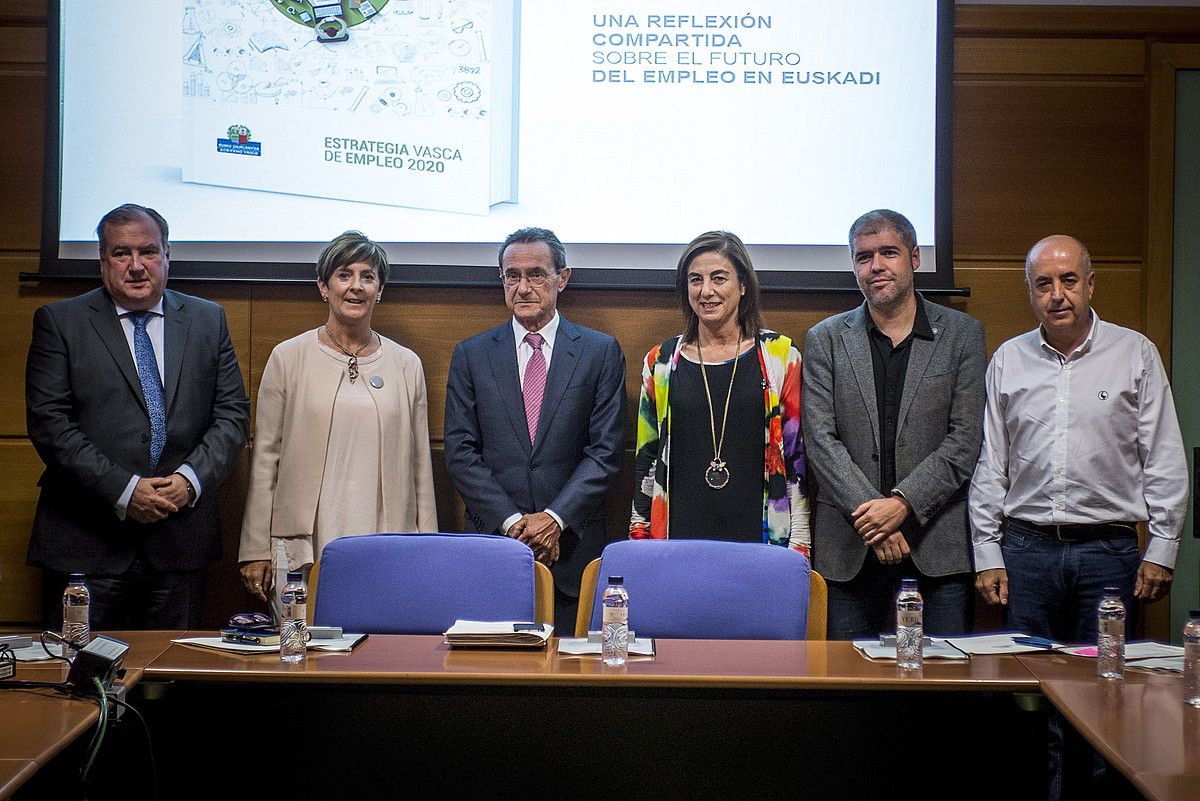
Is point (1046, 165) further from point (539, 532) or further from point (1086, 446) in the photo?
point (539, 532)

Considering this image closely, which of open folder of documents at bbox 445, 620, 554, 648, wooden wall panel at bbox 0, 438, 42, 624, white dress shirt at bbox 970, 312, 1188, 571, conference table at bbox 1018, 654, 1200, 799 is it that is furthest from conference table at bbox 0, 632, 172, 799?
white dress shirt at bbox 970, 312, 1188, 571

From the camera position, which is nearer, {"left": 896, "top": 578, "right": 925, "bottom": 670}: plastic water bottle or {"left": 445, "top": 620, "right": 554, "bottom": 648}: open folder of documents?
{"left": 896, "top": 578, "right": 925, "bottom": 670}: plastic water bottle

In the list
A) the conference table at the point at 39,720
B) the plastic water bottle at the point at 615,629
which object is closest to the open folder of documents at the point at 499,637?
the plastic water bottle at the point at 615,629

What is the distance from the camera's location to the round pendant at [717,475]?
347cm

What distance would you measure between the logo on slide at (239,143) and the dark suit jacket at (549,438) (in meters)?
1.15

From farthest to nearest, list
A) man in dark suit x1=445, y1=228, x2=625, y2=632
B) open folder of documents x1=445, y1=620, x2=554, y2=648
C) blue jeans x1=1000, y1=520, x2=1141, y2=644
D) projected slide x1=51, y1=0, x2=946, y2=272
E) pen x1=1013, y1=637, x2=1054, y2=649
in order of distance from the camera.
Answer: projected slide x1=51, y1=0, x2=946, y2=272 < man in dark suit x1=445, y1=228, x2=625, y2=632 < blue jeans x1=1000, y1=520, x2=1141, y2=644 < pen x1=1013, y1=637, x2=1054, y2=649 < open folder of documents x1=445, y1=620, x2=554, y2=648

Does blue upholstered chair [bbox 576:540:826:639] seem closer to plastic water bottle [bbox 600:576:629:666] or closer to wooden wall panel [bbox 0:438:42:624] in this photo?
plastic water bottle [bbox 600:576:629:666]

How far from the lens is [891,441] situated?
11.4 feet

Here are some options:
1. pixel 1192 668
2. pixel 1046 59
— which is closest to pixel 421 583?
pixel 1192 668

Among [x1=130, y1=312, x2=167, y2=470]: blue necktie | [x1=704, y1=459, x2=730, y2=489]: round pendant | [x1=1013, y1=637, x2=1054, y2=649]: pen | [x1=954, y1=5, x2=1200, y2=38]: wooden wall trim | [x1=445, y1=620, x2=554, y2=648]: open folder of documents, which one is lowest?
[x1=1013, y1=637, x2=1054, y2=649]: pen

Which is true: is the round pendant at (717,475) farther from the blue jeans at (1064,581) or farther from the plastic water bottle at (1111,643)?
the plastic water bottle at (1111,643)

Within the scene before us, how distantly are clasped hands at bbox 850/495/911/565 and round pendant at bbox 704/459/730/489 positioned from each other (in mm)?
400

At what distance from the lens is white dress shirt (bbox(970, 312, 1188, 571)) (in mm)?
3277

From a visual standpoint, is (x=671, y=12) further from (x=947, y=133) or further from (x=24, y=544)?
(x=24, y=544)
